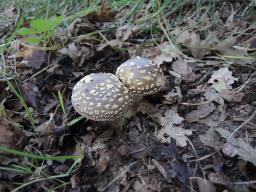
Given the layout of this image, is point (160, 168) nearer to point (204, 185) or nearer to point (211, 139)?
point (204, 185)

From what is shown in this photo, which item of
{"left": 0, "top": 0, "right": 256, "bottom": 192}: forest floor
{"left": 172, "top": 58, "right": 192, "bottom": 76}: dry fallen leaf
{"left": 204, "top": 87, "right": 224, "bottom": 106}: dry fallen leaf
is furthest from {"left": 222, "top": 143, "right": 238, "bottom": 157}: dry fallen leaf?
{"left": 172, "top": 58, "right": 192, "bottom": 76}: dry fallen leaf

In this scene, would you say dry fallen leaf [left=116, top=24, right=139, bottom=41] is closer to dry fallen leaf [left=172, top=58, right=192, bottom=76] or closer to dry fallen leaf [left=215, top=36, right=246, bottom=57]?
dry fallen leaf [left=172, top=58, right=192, bottom=76]

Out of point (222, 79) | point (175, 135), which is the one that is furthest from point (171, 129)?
point (222, 79)

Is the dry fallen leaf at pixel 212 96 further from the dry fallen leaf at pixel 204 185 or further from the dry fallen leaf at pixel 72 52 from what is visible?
the dry fallen leaf at pixel 72 52

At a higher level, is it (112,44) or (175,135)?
(112,44)

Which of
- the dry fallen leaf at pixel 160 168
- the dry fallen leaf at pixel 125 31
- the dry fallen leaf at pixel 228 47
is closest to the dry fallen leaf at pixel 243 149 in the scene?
the dry fallen leaf at pixel 160 168

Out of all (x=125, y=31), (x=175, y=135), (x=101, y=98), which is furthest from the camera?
(x=125, y=31)
